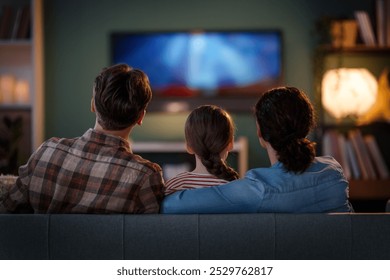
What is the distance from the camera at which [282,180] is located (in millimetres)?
1655

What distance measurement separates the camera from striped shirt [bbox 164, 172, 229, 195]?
6.36ft

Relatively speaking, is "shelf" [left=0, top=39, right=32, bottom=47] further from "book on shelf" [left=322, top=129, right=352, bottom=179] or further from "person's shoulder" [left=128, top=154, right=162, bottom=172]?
"person's shoulder" [left=128, top=154, right=162, bottom=172]

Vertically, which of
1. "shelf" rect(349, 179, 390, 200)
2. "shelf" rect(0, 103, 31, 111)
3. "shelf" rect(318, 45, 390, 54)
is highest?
"shelf" rect(318, 45, 390, 54)

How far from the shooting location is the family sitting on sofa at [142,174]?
1.63m

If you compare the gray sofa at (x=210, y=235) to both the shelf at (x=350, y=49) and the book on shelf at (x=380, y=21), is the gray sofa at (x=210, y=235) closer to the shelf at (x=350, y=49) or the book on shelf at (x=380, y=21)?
the shelf at (x=350, y=49)

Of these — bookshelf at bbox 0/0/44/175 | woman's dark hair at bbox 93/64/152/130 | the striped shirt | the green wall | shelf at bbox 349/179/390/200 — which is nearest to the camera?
woman's dark hair at bbox 93/64/152/130

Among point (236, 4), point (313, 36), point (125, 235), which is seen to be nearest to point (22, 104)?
point (236, 4)

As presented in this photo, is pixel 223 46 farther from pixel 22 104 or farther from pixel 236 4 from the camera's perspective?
pixel 22 104

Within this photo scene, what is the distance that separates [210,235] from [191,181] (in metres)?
0.45

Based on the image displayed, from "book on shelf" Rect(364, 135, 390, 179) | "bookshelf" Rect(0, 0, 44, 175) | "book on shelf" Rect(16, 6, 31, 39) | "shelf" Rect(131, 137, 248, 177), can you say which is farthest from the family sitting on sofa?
"book on shelf" Rect(16, 6, 31, 39)

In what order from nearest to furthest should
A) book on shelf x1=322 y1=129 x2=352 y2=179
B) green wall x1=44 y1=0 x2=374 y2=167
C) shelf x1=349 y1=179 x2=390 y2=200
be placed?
shelf x1=349 y1=179 x2=390 y2=200
book on shelf x1=322 y1=129 x2=352 y2=179
green wall x1=44 y1=0 x2=374 y2=167

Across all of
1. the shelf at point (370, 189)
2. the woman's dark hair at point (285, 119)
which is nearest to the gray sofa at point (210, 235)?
the woman's dark hair at point (285, 119)

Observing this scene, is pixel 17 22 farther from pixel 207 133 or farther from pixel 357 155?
pixel 207 133

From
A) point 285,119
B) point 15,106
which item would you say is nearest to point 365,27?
point 15,106
